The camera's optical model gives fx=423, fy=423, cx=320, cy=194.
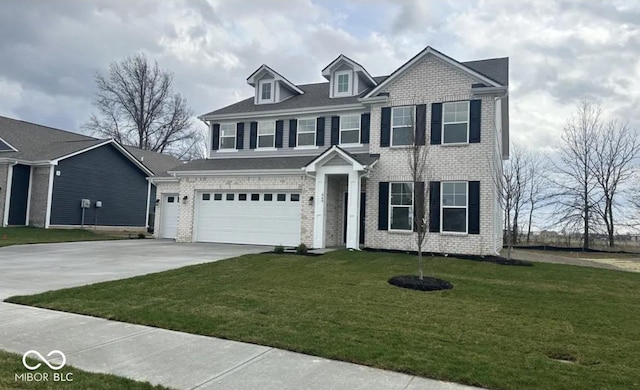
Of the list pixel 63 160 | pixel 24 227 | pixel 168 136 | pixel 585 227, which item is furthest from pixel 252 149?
pixel 168 136

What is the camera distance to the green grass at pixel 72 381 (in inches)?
143

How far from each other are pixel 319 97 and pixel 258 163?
4175 millimetres

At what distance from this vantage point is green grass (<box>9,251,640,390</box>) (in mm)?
4523

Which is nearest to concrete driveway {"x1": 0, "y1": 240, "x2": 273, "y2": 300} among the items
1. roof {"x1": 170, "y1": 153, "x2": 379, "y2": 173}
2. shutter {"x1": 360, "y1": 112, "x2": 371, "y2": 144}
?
roof {"x1": 170, "y1": 153, "x2": 379, "y2": 173}

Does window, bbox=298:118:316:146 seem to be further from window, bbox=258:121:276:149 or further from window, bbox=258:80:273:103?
window, bbox=258:80:273:103

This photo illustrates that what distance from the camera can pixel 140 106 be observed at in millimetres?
42844

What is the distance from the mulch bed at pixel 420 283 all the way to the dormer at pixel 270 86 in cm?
1287

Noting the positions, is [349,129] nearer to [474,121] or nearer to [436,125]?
[436,125]

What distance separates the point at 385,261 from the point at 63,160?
1989cm

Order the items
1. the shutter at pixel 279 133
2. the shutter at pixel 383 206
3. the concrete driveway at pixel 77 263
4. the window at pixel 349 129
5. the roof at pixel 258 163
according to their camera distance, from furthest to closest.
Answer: the shutter at pixel 279 133 → the window at pixel 349 129 → the roof at pixel 258 163 → the shutter at pixel 383 206 → the concrete driveway at pixel 77 263

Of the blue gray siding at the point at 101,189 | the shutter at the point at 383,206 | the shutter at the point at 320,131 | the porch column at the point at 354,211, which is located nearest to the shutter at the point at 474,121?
the shutter at the point at 383,206

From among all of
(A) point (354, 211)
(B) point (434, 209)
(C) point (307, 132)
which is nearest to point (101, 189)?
(C) point (307, 132)

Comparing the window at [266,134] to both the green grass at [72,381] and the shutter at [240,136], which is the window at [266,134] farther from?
the green grass at [72,381]

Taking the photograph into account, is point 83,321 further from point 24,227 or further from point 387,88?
point 24,227
